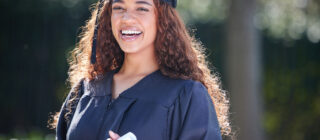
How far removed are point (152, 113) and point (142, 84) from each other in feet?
0.73

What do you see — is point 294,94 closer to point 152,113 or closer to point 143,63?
point 143,63

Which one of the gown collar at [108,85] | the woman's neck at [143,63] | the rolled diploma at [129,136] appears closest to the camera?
the rolled diploma at [129,136]

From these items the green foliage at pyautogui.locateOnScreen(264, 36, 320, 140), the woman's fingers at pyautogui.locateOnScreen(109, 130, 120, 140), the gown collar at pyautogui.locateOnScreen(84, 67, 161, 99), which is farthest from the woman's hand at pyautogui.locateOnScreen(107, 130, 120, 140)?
the green foliage at pyautogui.locateOnScreen(264, 36, 320, 140)

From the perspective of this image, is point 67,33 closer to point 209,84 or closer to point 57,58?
point 57,58

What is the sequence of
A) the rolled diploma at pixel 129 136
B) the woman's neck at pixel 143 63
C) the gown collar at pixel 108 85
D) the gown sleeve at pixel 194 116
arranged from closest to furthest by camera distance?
1. the rolled diploma at pixel 129 136
2. the gown sleeve at pixel 194 116
3. the gown collar at pixel 108 85
4. the woman's neck at pixel 143 63

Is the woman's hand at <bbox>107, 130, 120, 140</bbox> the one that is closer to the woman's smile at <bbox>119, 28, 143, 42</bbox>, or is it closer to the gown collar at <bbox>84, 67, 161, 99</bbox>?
the gown collar at <bbox>84, 67, 161, 99</bbox>

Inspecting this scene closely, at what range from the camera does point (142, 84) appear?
2.61 m

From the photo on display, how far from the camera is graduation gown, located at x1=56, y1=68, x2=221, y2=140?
2.42 metres

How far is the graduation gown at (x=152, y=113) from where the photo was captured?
95.4 inches

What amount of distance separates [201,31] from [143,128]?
489 centimetres

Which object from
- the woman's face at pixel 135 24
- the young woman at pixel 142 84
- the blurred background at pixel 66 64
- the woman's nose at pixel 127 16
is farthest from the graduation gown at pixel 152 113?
the blurred background at pixel 66 64

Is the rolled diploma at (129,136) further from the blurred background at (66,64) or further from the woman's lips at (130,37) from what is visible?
the blurred background at (66,64)

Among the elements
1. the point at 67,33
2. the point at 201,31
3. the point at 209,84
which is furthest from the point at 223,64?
the point at 209,84

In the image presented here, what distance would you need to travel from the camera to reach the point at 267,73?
23.5 ft
